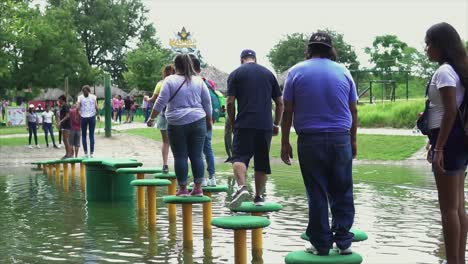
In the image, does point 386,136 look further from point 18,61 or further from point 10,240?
point 18,61

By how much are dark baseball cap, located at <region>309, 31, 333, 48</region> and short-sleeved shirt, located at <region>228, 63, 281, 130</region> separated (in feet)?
7.60

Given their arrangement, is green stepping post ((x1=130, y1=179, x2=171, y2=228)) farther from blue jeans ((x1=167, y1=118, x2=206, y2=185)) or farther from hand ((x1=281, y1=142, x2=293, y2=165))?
hand ((x1=281, y1=142, x2=293, y2=165))

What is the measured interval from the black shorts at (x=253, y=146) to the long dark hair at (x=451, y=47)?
2.81m

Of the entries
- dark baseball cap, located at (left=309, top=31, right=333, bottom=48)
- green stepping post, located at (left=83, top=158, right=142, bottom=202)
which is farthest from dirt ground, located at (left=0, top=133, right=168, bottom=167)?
dark baseball cap, located at (left=309, top=31, right=333, bottom=48)

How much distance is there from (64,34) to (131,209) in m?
56.1

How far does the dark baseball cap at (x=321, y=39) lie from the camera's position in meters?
6.18

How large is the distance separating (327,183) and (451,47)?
1.54m

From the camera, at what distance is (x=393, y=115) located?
3462cm

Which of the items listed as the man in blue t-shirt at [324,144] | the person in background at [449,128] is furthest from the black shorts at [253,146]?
the person in background at [449,128]

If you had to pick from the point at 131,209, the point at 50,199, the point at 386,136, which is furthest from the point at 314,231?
the point at 386,136

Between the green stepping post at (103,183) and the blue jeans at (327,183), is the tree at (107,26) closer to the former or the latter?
the green stepping post at (103,183)

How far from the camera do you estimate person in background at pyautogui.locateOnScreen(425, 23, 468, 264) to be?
6082mm

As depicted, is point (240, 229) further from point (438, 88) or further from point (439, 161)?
point (438, 88)

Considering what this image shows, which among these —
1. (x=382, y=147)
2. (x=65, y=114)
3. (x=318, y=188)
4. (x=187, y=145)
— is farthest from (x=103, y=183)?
(x=382, y=147)
